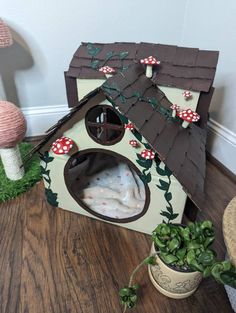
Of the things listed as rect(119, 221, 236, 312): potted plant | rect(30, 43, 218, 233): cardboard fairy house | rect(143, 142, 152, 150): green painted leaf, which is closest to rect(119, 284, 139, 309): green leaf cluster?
rect(119, 221, 236, 312): potted plant

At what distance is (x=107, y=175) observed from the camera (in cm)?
103

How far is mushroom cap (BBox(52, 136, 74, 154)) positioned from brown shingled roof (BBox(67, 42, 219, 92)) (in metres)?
0.30

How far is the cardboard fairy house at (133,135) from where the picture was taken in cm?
65

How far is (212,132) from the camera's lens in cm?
123

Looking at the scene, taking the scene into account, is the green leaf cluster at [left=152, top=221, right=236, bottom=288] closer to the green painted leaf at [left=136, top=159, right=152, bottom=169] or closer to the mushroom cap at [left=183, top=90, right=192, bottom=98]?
the green painted leaf at [left=136, top=159, right=152, bottom=169]

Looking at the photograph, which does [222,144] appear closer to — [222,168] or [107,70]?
[222,168]

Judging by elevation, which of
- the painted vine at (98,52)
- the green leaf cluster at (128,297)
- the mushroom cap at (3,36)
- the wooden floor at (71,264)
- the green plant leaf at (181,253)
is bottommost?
the wooden floor at (71,264)

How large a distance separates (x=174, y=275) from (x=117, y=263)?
21 centimetres

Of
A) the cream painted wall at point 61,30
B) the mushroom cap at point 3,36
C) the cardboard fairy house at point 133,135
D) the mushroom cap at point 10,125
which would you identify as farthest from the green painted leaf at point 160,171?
the cream painted wall at point 61,30

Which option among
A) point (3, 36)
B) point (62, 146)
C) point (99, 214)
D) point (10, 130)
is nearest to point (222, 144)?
point (99, 214)

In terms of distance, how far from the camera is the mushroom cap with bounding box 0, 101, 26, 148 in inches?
33.5

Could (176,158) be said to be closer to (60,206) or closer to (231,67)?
(60,206)

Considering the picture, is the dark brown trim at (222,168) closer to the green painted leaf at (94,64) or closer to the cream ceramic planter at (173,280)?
the cream ceramic planter at (173,280)

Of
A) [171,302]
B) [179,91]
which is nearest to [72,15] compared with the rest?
[179,91]
